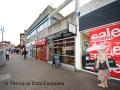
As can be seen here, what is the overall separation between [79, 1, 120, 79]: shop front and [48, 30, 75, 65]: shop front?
2234 millimetres

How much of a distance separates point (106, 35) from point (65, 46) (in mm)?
7553

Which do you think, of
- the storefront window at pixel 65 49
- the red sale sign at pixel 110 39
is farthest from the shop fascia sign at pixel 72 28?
the red sale sign at pixel 110 39

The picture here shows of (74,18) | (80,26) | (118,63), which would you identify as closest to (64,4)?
(74,18)

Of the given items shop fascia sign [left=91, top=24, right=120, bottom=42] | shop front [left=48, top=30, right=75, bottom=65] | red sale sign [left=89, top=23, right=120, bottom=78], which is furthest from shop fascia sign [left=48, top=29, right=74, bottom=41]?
red sale sign [left=89, top=23, right=120, bottom=78]

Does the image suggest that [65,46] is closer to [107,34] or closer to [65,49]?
[65,49]

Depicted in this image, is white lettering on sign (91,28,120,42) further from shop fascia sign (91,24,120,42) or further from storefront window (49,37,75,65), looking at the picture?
storefront window (49,37,75,65)

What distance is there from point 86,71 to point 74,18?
492 centimetres

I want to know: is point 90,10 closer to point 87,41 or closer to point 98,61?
point 87,41

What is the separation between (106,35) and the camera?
10.8 metres

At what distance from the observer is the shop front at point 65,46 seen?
16109mm

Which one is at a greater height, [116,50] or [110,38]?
[110,38]

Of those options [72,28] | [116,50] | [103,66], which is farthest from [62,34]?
[103,66]

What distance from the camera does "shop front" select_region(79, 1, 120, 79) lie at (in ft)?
32.6

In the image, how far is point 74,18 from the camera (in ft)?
50.8
